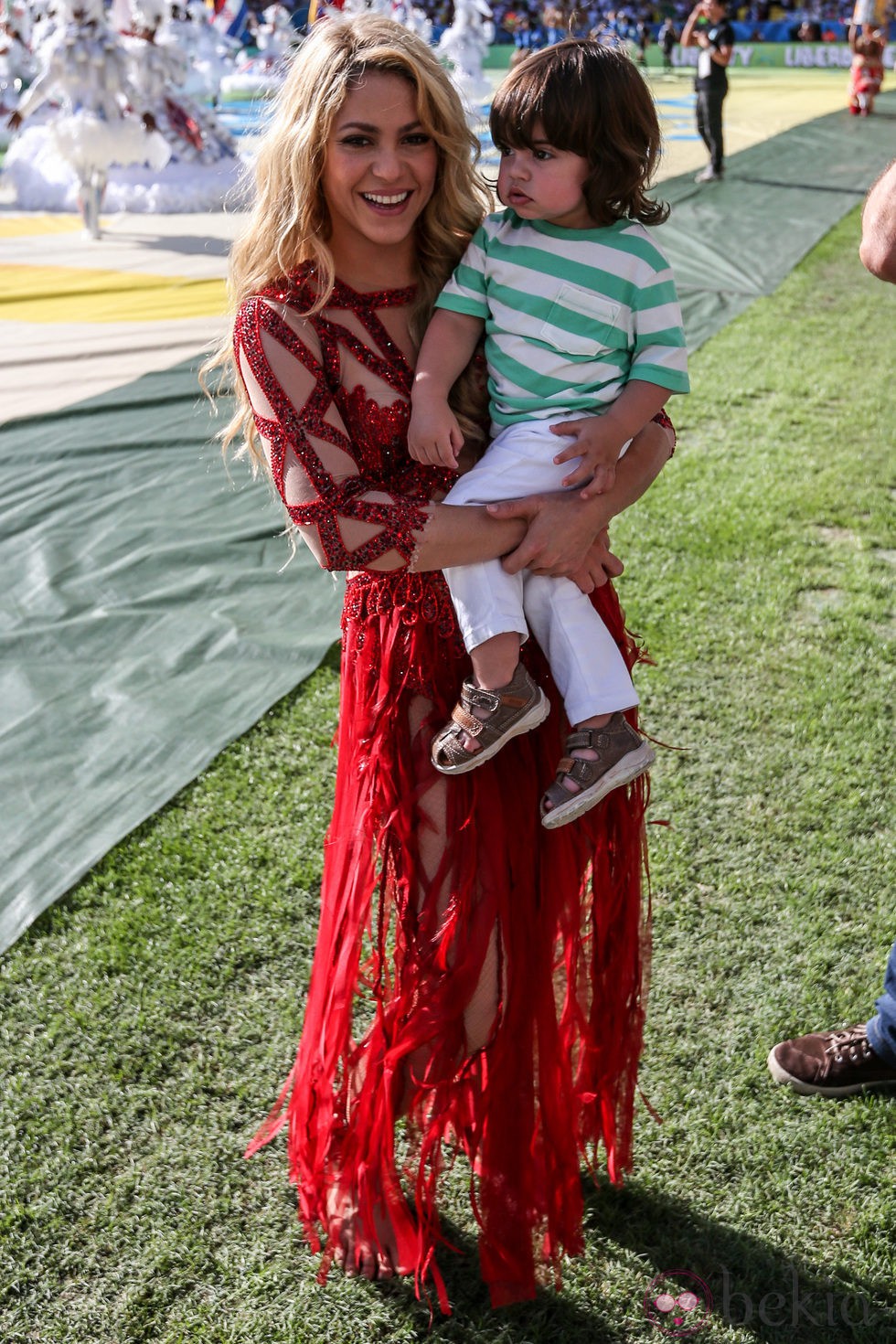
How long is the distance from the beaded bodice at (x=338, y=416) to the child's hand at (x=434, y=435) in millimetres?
53

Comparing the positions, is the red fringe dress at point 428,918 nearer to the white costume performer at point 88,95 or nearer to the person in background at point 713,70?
the white costume performer at point 88,95

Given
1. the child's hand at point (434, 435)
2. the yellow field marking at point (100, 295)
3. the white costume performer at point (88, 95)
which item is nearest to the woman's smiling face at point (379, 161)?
the child's hand at point (434, 435)

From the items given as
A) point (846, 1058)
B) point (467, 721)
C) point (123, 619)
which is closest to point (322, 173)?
point (467, 721)

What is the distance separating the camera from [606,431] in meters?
1.50

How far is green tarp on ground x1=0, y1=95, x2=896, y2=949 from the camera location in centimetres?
273

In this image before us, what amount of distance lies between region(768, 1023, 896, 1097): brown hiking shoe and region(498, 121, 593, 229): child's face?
1.42m

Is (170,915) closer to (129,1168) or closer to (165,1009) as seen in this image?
(165,1009)

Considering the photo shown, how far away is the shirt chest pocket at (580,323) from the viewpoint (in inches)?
57.6

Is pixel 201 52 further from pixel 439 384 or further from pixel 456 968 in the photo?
pixel 456 968

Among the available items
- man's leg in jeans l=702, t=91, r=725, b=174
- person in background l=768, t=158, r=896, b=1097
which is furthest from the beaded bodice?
man's leg in jeans l=702, t=91, r=725, b=174

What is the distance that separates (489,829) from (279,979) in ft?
2.68

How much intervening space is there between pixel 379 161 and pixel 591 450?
0.45 meters

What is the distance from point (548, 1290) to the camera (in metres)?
1.71

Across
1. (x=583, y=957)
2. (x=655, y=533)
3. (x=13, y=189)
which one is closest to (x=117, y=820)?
(x=583, y=957)
